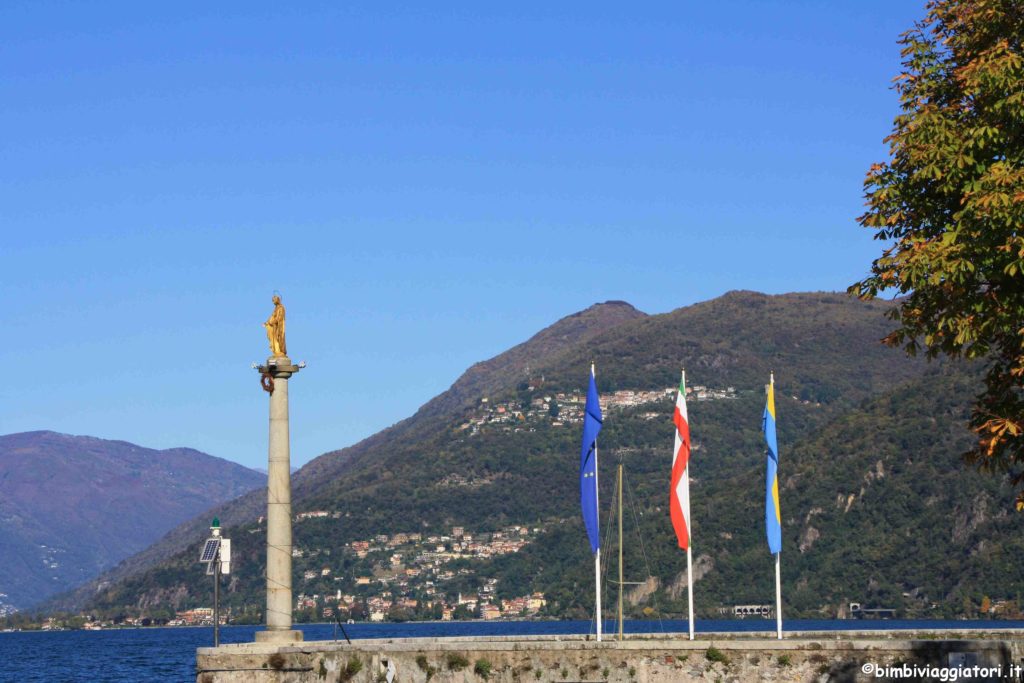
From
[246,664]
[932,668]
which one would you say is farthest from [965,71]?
[246,664]

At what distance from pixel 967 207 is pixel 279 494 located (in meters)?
15.1

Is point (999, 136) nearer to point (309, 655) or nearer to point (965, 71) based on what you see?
point (965, 71)

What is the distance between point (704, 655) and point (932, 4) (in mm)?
11508

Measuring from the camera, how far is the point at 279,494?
96.4 feet

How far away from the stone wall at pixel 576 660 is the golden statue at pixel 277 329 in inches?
243

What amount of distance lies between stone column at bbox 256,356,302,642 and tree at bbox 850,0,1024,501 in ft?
40.1

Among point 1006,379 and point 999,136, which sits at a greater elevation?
point 999,136

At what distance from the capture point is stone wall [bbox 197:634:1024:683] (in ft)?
79.3

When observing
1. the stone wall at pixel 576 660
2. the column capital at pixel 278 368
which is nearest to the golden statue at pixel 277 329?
the column capital at pixel 278 368

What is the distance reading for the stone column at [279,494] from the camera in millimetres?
29250

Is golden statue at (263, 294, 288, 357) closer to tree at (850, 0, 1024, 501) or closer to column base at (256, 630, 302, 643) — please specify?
column base at (256, 630, 302, 643)

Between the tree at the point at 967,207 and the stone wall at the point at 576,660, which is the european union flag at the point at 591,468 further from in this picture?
the tree at the point at 967,207

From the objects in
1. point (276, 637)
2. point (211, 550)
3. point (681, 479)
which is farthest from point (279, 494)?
point (681, 479)

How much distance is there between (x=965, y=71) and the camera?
21.0 meters
